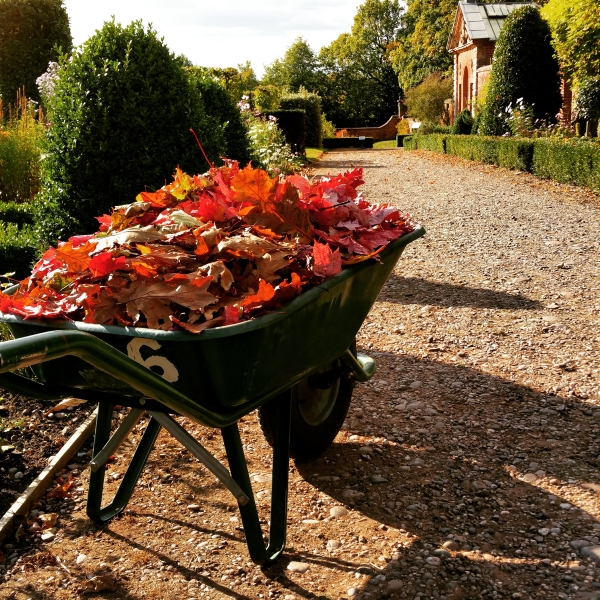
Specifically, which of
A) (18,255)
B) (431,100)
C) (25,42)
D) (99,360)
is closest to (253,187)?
(99,360)

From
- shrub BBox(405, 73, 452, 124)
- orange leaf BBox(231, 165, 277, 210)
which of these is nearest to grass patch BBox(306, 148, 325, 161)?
shrub BBox(405, 73, 452, 124)

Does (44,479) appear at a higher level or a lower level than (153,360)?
lower

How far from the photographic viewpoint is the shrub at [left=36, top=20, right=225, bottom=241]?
168 inches

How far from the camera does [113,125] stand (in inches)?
169

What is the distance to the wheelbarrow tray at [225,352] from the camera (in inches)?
73.0

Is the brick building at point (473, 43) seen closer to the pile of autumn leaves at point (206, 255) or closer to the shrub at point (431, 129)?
the shrub at point (431, 129)

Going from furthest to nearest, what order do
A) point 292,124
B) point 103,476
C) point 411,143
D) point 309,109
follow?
point 309,109 → point 411,143 → point 292,124 → point 103,476

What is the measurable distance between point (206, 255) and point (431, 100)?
36211mm

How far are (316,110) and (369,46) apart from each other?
31256 mm

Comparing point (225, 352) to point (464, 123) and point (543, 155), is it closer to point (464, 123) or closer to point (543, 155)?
point (543, 155)

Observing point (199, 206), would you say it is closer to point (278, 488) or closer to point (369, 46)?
point (278, 488)

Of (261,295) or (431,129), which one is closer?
(261,295)

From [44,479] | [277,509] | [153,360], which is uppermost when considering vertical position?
[153,360]

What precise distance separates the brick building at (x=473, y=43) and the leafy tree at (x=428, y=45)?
7058mm
